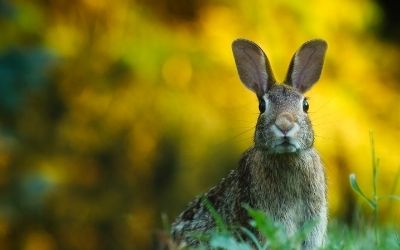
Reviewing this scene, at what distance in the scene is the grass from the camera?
3527mm

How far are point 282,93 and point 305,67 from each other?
0.77 feet

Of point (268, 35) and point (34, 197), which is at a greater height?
point (268, 35)

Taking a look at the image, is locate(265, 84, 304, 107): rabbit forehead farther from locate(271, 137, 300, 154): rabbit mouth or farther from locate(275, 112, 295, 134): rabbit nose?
locate(271, 137, 300, 154): rabbit mouth

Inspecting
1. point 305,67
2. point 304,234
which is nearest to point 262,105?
point 305,67

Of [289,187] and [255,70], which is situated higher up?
[255,70]

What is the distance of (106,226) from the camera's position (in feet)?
34.9

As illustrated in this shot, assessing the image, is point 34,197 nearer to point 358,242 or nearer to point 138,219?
point 138,219

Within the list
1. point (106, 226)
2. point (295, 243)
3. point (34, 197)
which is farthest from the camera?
point (106, 226)

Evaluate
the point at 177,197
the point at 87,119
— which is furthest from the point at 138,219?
the point at 87,119

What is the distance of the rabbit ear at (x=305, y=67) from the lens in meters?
4.93

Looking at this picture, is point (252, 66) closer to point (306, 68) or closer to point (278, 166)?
point (306, 68)

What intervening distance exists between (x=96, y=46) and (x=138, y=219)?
70.4 inches

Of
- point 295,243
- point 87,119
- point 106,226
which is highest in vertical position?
A: point 295,243

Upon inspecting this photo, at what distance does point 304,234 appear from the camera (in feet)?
11.4
